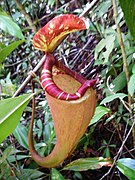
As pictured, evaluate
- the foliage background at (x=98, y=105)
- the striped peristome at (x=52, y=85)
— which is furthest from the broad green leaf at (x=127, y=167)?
the striped peristome at (x=52, y=85)

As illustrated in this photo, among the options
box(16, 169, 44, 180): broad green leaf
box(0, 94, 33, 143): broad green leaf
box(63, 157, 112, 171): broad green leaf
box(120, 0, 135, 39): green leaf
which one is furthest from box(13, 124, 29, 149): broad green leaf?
box(120, 0, 135, 39): green leaf

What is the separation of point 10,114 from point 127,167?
0.53 metres

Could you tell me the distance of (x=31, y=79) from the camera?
83cm

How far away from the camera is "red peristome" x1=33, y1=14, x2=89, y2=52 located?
66 cm

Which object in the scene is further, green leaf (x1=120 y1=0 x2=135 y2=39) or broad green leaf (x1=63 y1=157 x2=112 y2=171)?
broad green leaf (x1=63 y1=157 x2=112 y2=171)

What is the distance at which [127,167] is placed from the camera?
1154 millimetres

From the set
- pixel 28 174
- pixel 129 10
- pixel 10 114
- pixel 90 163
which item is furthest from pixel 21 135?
pixel 129 10

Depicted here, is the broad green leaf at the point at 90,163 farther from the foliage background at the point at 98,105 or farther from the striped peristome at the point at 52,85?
the striped peristome at the point at 52,85

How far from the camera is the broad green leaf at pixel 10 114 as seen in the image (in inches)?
31.2

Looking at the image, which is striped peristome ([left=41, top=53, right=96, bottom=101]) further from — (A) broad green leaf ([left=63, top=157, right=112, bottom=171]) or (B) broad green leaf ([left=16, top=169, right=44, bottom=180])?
(B) broad green leaf ([left=16, top=169, right=44, bottom=180])

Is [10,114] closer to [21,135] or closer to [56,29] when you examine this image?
[56,29]

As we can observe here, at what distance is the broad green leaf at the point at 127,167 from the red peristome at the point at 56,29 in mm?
586

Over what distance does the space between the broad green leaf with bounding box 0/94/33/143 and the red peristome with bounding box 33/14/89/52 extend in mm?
153

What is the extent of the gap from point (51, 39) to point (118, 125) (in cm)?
106
